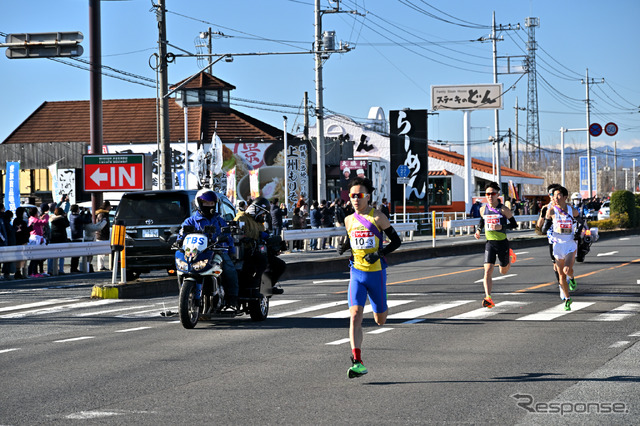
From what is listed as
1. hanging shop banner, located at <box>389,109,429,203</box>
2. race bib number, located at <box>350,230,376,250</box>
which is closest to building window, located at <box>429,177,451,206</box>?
hanging shop banner, located at <box>389,109,429,203</box>

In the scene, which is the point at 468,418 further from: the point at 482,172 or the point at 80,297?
the point at 482,172

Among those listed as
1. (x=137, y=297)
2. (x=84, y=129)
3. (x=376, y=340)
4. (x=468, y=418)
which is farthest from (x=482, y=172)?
(x=468, y=418)

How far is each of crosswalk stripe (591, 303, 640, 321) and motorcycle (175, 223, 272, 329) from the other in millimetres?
4987

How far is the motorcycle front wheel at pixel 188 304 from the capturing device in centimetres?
1224

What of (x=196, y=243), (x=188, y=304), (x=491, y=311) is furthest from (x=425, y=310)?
(x=196, y=243)

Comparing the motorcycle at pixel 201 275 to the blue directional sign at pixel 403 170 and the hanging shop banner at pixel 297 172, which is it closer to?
the hanging shop banner at pixel 297 172

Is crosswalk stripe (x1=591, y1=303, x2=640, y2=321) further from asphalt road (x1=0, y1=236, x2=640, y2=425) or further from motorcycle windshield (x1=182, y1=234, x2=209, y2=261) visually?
motorcycle windshield (x1=182, y1=234, x2=209, y2=261)

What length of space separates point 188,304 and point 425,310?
4111 millimetres

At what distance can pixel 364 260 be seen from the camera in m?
8.92

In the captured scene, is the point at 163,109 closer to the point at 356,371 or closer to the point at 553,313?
the point at 553,313

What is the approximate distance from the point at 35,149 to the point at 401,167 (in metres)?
20.1

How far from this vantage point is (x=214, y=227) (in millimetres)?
12445

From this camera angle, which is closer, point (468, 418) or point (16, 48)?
point (468, 418)

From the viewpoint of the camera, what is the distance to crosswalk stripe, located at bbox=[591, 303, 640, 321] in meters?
13.3
